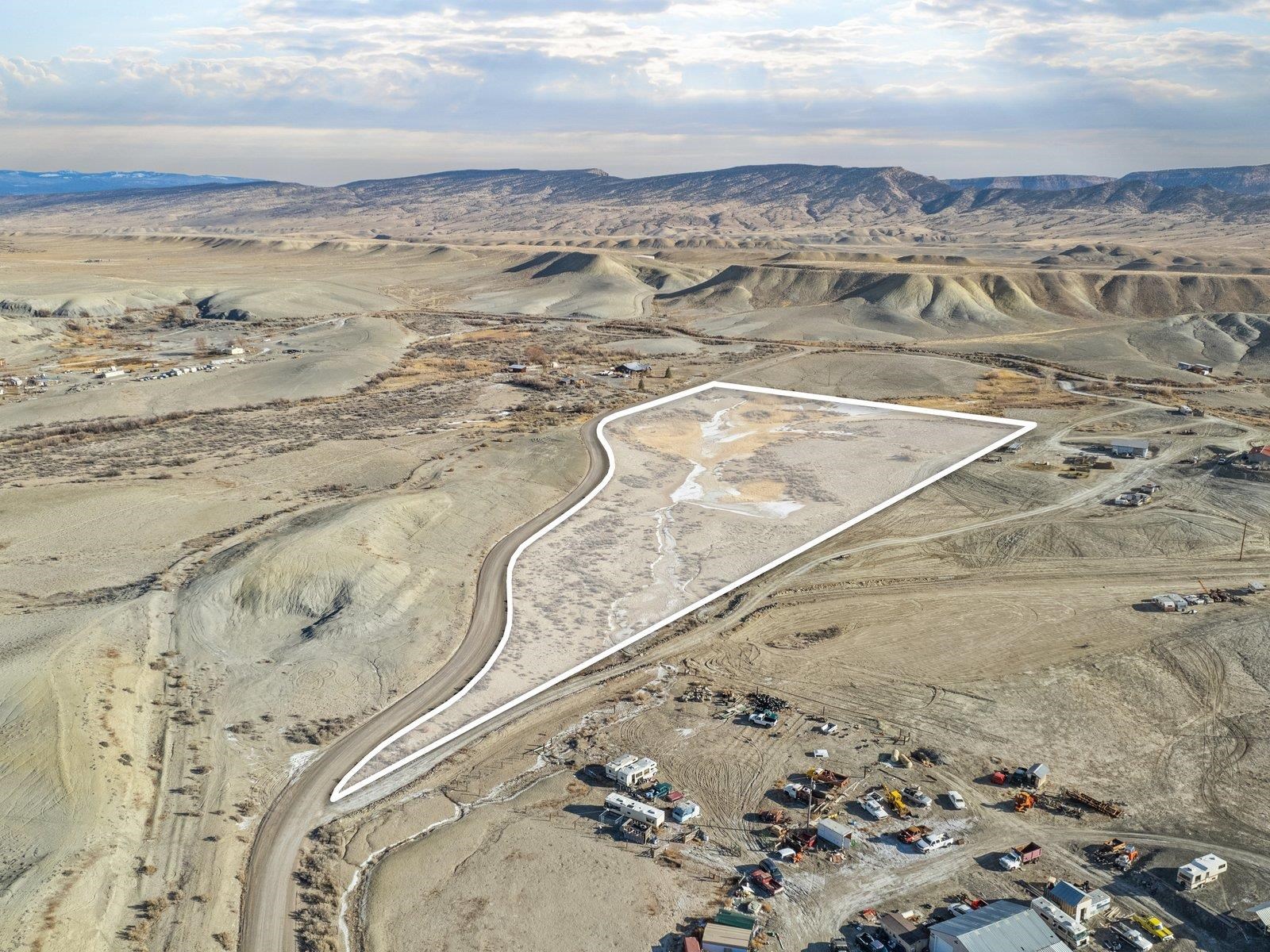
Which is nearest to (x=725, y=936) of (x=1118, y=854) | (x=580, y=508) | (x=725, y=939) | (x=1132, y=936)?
(x=725, y=939)

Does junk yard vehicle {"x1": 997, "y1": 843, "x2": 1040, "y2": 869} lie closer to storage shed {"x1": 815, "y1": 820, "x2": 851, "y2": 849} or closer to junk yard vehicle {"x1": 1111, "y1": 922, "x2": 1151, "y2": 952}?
junk yard vehicle {"x1": 1111, "y1": 922, "x2": 1151, "y2": 952}

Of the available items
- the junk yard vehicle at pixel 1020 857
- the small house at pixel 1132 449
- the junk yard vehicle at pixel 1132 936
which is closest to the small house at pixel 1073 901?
the junk yard vehicle at pixel 1132 936

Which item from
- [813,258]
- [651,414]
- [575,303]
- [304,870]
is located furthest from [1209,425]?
[813,258]

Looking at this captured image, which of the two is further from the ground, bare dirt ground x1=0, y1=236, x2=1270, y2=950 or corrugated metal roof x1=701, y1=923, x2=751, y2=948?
bare dirt ground x1=0, y1=236, x2=1270, y2=950

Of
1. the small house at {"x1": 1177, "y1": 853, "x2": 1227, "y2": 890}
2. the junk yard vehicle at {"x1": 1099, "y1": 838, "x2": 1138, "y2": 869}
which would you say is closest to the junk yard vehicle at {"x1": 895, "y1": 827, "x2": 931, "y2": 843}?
the junk yard vehicle at {"x1": 1099, "y1": 838, "x2": 1138, "y2": 869}

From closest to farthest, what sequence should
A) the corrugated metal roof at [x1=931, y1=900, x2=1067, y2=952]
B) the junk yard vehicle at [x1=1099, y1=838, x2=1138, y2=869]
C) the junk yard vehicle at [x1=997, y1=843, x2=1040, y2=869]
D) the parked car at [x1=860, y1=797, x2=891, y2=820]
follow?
the corrugated metal roof at [x1=931, y1=900, x2=1067, y2=952]
the junk yard vehicle at [x1=997, y1=843, x2=1040, y2=869]
the junk yard vehicle at [x1=1099, y1=838, x2=1138, y2=869]
the parked car at [x1=860, y1=797, x2=891, y2=820]

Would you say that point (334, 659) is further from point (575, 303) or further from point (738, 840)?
point (575, 303)

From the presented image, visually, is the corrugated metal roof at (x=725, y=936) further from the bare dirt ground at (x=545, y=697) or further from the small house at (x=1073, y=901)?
the small house at (x=1073, y=901)
